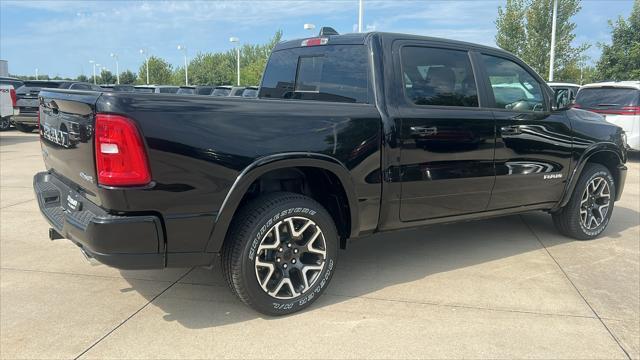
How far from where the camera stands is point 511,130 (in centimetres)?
443

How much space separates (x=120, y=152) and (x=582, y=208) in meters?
4.59

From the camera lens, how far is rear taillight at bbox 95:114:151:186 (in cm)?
272

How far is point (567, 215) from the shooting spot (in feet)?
17.3

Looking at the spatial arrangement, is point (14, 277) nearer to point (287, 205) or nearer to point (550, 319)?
point (287, 205)

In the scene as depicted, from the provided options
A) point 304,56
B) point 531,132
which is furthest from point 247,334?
point 531,132

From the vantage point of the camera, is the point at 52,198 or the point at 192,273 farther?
the point at 192,273

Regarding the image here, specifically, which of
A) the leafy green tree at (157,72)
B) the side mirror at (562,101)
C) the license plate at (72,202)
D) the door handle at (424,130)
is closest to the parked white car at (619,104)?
the side mirror at (562,101)

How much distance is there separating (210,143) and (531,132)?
9.93 ft

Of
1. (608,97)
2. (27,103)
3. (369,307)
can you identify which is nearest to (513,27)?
(608,97)

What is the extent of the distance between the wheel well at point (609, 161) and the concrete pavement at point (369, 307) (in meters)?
0.80

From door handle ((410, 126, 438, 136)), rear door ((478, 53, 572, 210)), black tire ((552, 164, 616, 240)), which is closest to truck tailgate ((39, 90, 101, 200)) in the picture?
door handle ((410, 126, 438, 136))

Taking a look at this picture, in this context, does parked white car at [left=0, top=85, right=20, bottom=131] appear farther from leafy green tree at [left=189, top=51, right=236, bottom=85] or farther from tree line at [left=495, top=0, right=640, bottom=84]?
leafy green tree at [left=189, top=51, right=236, bottom=85]

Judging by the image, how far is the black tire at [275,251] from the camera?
3219mm

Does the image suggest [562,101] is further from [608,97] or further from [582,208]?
[608,97]
